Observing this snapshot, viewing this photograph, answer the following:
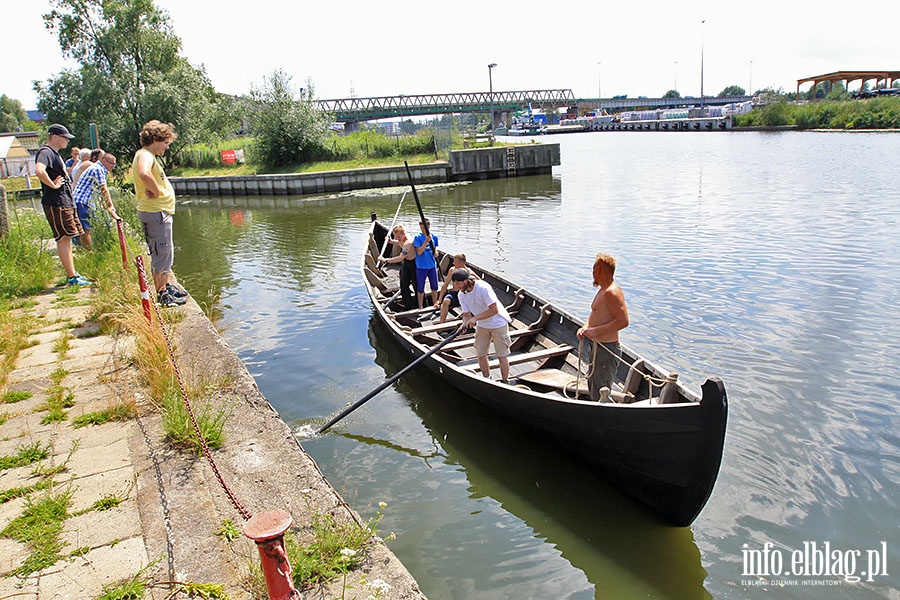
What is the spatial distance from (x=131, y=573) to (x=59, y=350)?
14.0 ft

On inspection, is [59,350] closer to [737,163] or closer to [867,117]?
[737,163]

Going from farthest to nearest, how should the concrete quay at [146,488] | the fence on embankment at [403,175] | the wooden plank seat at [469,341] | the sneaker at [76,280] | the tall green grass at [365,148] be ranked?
the tall green grass at [365,148] < the fence on embankment at [403,175] < the sneaker at [76,280] < the wooden plank seat at [469,341] < the concrete quay at [146,488]

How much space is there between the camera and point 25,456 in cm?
470

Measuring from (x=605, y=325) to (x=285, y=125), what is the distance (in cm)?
3544

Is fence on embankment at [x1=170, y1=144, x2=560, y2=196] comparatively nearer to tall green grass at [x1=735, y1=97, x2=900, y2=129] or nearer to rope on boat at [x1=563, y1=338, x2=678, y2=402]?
rope on boat at [x1=563, y1=338, x2=678, y2=402]

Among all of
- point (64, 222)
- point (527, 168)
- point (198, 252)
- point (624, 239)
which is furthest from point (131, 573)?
point (527, 168)

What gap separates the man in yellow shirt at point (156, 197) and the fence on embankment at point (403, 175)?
2740cm

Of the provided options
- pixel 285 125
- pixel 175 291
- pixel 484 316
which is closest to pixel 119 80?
pixel 285 125

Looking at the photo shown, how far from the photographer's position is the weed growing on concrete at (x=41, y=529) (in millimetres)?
3605

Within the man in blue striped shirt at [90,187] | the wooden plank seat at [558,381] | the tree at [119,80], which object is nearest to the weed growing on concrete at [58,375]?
the wooden plank seat at [558,381]

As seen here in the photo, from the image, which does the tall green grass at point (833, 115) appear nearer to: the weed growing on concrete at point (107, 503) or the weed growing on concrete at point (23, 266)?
the weed growing on concrete at point (23, 266)

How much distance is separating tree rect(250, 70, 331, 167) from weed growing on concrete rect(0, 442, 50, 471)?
116ft

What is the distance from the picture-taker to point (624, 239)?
54.8 ft

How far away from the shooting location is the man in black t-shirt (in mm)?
8586
